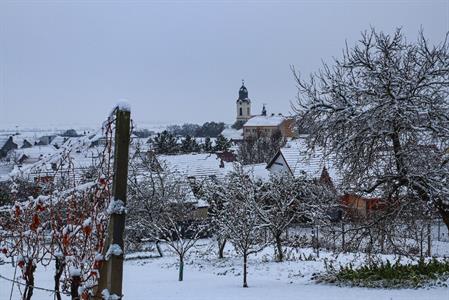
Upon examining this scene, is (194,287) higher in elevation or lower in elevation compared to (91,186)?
lower

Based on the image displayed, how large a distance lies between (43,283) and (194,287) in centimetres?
433

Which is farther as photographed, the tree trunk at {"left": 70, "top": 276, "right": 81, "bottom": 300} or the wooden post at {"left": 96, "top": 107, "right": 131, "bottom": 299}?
the tree trunk at {"left": 70, "top": 276, "right": 81, "bottom": 300}

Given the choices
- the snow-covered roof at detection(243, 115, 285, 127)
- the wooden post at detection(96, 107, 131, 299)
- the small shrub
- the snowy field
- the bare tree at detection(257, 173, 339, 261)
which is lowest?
the snowy field

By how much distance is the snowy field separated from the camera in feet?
35.2

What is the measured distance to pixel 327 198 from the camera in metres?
23.4

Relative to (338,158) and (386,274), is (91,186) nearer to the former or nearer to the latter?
(338,158)

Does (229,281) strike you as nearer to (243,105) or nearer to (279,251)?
(279,251)

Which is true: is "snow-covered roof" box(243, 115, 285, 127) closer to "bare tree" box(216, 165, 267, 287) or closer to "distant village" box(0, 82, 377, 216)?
"distant village" box(0, 82, 377, 216)

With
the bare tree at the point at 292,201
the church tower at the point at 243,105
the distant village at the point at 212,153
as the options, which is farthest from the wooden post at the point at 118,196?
Result: the church tower at the point at 243,105

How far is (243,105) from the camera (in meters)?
125

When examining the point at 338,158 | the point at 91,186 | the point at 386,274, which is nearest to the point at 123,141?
the point at 91,186

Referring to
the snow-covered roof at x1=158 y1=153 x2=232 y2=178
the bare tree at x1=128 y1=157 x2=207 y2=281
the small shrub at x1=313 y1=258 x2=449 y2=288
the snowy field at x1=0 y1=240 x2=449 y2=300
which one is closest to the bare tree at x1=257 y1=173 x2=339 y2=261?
the snowy field at x1=0 y1=240 x2=449 y2=300

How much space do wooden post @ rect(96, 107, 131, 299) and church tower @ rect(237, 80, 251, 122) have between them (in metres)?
122

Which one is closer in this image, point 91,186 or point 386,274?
point 91,186
